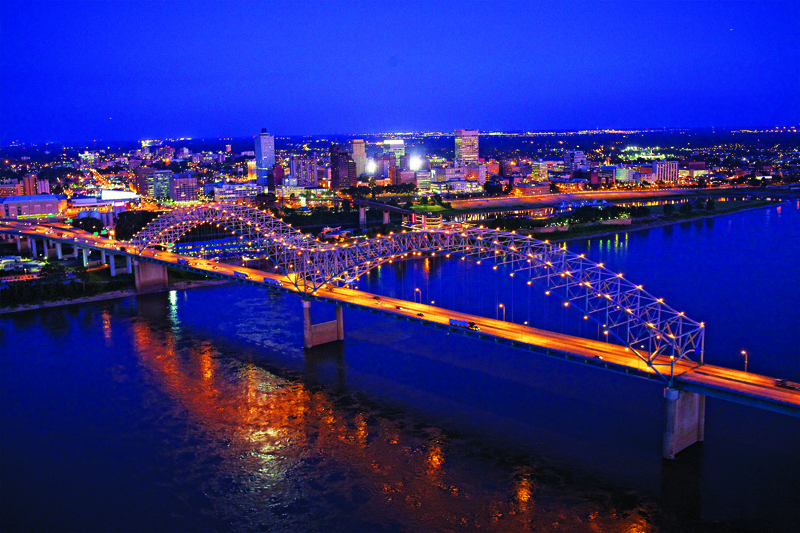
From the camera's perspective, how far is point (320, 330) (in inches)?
583

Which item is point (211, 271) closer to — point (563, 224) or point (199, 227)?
point (199, 227)

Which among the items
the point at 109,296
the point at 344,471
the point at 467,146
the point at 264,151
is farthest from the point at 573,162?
the point at 344,471

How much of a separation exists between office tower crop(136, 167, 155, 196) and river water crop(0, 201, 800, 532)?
40748 mm

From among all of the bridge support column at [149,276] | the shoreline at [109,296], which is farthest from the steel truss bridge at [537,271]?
the bridge support column at [149,276]

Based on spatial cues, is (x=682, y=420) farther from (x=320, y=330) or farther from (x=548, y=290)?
(x=320, y=330)

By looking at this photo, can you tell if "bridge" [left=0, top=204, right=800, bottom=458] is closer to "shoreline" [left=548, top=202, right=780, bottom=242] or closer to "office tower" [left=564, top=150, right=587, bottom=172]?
"shoreline" [left=548, top=202, right=780, bottom=242]

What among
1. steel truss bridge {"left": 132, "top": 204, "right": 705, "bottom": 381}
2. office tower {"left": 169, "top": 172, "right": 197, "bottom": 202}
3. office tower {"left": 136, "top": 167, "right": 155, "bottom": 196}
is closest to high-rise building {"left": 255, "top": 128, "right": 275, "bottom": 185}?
office tower {"left": 136, "top": 167, "right": 155, "bottom": 196}

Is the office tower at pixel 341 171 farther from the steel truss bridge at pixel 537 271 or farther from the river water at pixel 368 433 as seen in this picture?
the river water at pixel 368 433

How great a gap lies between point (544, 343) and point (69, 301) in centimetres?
1464

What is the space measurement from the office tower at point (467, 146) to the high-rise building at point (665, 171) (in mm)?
22823

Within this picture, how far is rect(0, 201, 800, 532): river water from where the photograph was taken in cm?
848

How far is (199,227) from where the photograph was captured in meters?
32.2

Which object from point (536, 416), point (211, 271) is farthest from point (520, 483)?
point (211, 271)

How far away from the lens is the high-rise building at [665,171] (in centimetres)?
6275
